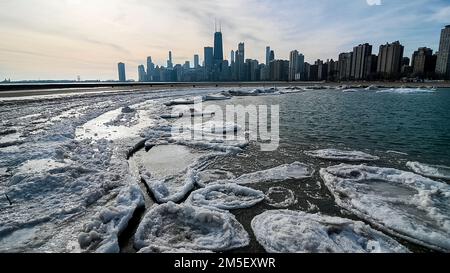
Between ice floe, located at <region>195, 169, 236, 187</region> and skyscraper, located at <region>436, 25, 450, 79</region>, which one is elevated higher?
skyscraper, located at <region>436, 25, 450, 79</region>

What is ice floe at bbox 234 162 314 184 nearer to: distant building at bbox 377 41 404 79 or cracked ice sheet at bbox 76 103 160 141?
cracked ice sheet at bbox 76 103 160 141

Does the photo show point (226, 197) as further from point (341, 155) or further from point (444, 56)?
point (444, 56)

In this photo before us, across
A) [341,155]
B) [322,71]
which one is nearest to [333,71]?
[322,71]

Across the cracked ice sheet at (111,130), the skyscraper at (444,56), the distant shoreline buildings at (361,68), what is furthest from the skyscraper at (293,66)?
the cracked ice sheet at (111,130)

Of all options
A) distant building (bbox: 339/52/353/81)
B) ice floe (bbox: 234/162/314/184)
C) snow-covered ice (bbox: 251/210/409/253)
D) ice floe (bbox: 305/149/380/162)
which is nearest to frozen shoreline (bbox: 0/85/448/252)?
ice floe (bbox: 234/162/314/184)

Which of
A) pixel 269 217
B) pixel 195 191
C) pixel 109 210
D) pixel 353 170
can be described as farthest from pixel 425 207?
pixel 109 210

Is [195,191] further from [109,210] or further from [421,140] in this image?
[421,140]
